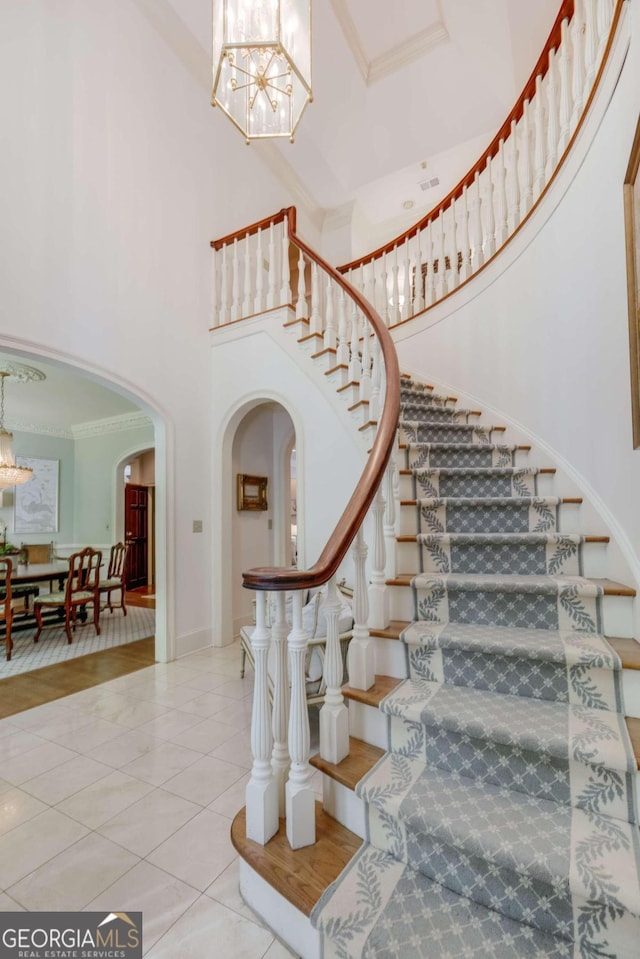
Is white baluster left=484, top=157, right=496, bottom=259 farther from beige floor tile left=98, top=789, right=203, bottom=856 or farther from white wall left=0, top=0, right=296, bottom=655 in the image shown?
beige floor tile left=98, top=789, right=203, bottom=856

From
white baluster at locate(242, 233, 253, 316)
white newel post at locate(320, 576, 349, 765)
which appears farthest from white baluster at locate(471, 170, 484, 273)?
white newel post at locate(320, 576, 349, 765)

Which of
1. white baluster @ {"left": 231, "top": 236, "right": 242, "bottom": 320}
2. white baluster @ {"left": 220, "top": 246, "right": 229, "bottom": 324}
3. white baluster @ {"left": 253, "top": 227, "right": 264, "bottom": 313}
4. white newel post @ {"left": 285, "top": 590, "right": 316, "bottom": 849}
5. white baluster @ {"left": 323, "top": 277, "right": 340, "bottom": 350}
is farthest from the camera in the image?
white baluster @ {"left": 220, "top": 246, "right": 229, "bottom": 324}

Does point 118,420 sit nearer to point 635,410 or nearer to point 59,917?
point 59,917

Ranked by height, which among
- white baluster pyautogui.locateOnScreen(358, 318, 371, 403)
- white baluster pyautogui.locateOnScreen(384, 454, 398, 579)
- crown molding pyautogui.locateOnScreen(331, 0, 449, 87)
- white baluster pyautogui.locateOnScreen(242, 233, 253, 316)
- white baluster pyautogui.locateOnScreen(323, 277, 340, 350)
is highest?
crown molding pyautogui.locateOnScreen(331, 0, 449, 87)

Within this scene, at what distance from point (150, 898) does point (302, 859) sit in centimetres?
60

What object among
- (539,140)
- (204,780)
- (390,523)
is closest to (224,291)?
(539,140)

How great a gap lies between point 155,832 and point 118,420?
6.51 m

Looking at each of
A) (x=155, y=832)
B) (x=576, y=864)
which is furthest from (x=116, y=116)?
(x=576, y=864)

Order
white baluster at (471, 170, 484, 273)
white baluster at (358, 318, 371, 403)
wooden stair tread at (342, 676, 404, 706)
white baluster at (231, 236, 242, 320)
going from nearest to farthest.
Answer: wooden stair tread at (342, 676, 404, 706) → white baluster at (358, 318, 371, 403) → white baluster at (471, 170, 484, 273) → white baluster at (231, 236, 242, 320)

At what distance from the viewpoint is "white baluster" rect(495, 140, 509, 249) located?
10.8 ft

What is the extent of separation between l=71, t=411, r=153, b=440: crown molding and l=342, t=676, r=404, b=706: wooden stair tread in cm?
604

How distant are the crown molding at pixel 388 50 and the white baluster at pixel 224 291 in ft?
8.51

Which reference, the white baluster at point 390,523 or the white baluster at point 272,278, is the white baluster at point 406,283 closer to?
the white baluster at point 272,278

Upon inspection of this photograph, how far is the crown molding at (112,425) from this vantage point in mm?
6840
